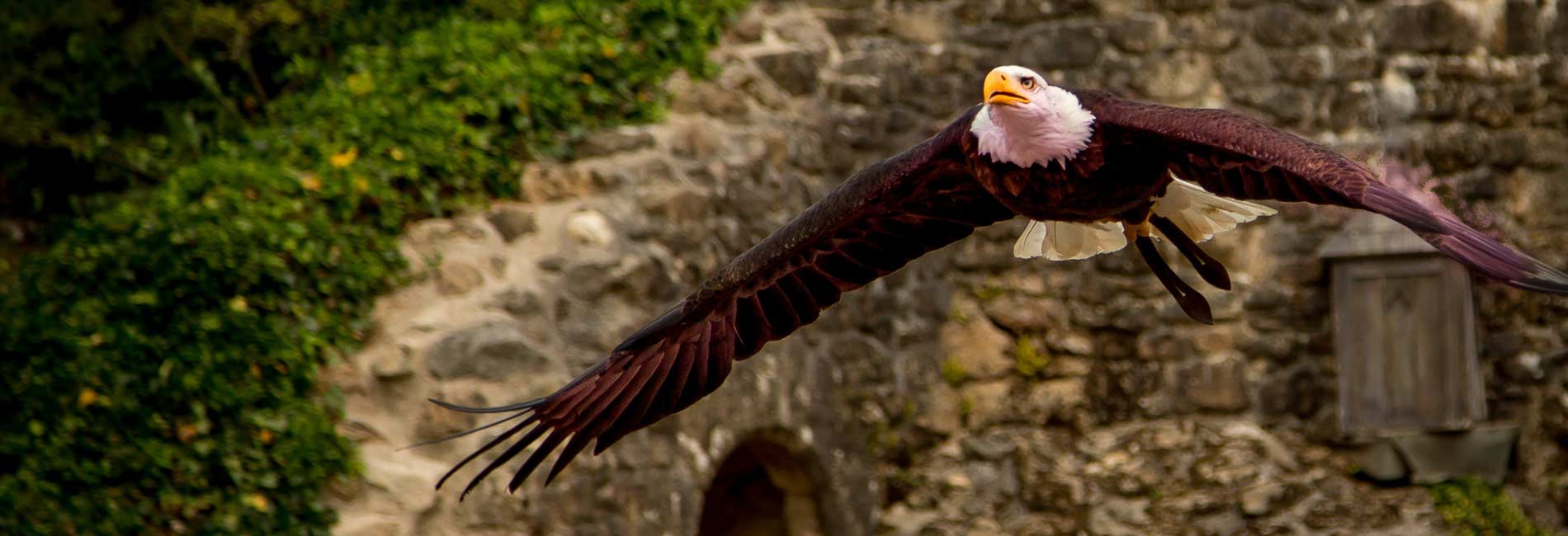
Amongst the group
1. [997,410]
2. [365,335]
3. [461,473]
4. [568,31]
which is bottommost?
[997,410]

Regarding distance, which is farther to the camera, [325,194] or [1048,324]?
[1048,324]

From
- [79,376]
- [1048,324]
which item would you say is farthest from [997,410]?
[79,376]

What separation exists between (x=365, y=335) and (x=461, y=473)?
47cm

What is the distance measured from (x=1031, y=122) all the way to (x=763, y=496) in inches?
141

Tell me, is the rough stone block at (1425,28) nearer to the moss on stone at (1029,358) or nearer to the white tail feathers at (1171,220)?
the moss on stone at (1029,358)

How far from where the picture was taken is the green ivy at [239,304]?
5.84 meters

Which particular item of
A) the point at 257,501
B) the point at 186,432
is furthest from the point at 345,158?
the point at 257,501

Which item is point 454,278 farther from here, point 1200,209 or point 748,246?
point 1200,209

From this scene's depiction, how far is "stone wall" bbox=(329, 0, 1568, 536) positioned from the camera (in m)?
7.83

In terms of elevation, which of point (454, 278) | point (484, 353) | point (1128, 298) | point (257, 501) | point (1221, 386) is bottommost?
point (1221, 386)

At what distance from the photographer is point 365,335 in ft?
20.4

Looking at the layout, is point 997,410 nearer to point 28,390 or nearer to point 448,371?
point 448,371

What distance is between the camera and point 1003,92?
15.4 feet

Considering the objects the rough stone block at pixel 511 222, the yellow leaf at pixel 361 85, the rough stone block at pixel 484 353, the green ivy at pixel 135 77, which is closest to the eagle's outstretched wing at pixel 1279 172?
the rough stone block at pixel 484 353
